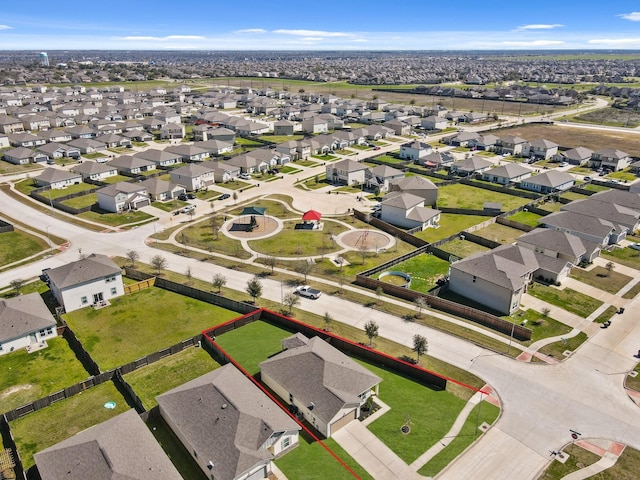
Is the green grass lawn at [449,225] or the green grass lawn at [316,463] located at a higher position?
the green grass lawn at [449,225]

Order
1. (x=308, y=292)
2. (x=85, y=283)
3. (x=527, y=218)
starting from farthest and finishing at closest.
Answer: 1. (x=527, y=218)
2. (x=308, y=292)
3. (x=85, y=283)

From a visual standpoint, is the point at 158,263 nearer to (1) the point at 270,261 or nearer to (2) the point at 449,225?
(1) the point at 270,261

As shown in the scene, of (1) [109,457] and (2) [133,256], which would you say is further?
(2) [133,256]

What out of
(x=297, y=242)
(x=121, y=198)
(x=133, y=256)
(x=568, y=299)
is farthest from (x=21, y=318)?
(x=568, y=299)

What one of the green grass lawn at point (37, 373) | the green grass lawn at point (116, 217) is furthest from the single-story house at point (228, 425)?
the green grass lawn at point (116, 217)

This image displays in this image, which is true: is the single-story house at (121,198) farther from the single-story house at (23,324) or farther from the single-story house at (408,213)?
the single-story house at (408,213)

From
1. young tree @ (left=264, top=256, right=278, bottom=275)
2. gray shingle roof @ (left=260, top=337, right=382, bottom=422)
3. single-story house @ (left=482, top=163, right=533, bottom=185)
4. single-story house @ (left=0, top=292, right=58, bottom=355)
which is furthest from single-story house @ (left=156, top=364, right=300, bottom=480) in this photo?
single-story house @ (left=482, top=163, right=533, bottom=185)
